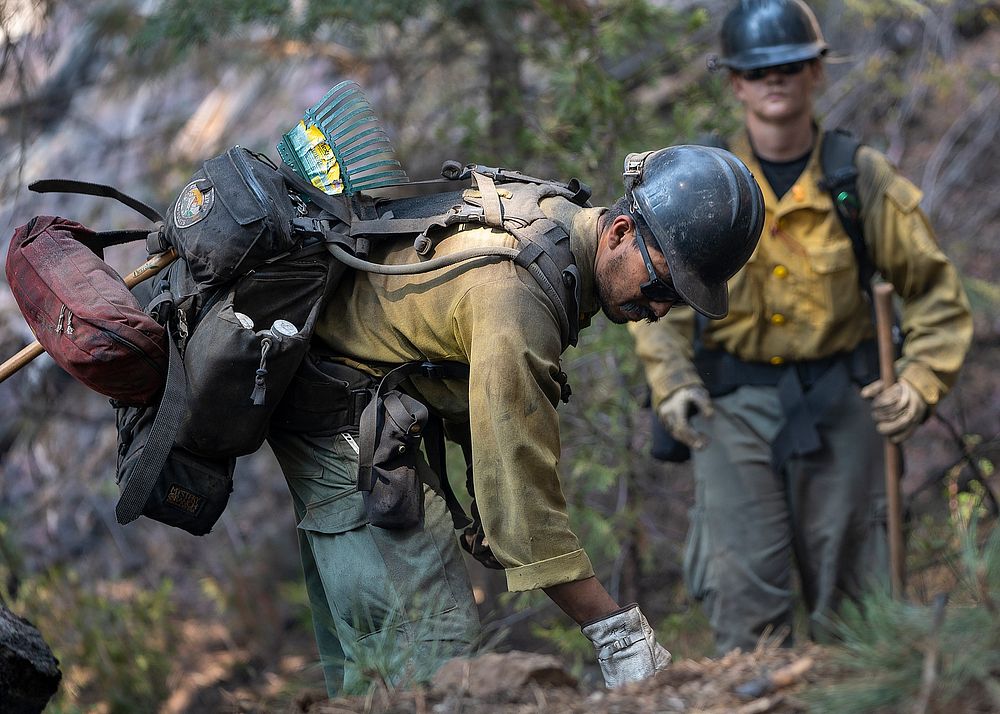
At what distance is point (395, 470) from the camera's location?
3256 mm

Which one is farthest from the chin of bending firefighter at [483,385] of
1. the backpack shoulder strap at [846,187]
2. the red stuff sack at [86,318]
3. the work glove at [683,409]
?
the backpack shoulder strap at [846,187]

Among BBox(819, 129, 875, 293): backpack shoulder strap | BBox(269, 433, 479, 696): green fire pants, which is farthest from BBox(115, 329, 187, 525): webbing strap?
BBox(819, 129, 875, 293): backpack shoulder strap

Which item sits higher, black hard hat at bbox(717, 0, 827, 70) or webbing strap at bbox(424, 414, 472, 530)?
black hard hat at bbox(717, 0, 827, 70)

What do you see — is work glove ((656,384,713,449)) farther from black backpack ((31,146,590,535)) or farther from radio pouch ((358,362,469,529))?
radio pouch ((358,362,469,529))

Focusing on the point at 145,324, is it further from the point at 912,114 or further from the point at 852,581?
the point at 912,114

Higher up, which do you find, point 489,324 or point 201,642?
point 489,324

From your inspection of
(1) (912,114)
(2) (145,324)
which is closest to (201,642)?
(2) (145,324)

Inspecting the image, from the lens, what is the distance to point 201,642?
718 centimetres

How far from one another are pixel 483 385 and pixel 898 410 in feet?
8.19

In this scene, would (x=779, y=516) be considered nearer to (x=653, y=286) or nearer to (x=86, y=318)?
(x=653, y=286)

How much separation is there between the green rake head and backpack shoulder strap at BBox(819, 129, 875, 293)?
7.36 ft

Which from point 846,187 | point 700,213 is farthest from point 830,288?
point 700,213

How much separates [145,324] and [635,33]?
3.71 meters

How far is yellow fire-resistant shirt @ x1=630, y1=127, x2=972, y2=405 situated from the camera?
4.71 metres
